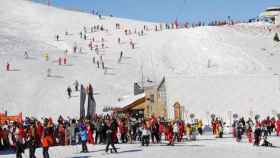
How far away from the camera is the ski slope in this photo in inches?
1406

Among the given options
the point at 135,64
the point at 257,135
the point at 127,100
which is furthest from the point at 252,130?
the point at 135,64

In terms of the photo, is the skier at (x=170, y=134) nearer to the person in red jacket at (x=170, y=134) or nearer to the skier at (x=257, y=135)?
the person in red jacket at (x=170, y=134)

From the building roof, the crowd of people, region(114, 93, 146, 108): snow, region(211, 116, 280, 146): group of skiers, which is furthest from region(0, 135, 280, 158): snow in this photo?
region(114, 93, 146, 108): snow

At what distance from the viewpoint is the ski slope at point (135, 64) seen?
117 feet

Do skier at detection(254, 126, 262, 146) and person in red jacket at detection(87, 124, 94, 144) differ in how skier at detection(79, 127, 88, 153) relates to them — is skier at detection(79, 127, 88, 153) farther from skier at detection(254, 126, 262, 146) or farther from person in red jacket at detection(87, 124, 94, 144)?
skier at detection(254, 126, 262, 146)

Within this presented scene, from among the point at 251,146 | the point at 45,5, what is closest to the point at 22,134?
the point at 251,146

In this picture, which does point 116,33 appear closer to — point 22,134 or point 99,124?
point 99,124

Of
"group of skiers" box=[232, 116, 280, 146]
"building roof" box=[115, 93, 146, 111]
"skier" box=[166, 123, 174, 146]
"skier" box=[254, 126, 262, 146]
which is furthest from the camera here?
"building roof" box=[115, 93, 146, 111]

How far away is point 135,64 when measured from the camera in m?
55.8

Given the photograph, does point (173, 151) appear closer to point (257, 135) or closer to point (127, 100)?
point (257, 135)

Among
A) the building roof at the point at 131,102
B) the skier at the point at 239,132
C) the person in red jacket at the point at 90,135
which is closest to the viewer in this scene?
the person in red jacket at the point at 90,135

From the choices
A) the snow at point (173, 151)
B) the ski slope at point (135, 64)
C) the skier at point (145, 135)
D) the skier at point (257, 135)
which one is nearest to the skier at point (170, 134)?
the snow at point (173, 151)

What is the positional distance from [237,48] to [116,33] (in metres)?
15.7

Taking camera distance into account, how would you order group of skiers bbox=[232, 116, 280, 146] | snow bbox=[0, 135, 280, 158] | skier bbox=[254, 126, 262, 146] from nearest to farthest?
snow bbox=[0, 135, 280, 158], skier bbox=[254, 126, 262, 146], group of skiers bbox=[232, 116, 280, 146]
